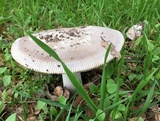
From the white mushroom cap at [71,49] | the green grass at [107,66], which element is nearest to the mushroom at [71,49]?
the white mushroom cap at [71,49]

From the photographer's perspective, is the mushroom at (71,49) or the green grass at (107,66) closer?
the mushroom at (71,49)

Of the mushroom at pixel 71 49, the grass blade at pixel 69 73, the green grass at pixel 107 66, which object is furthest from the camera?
the green grass at pixel 107 66

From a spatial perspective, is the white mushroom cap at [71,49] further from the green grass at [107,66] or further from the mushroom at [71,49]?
the green grass at [107,66]

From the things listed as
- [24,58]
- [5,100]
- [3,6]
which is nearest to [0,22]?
[3,6]

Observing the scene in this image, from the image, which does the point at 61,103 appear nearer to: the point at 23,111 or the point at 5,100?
the point at 23,111

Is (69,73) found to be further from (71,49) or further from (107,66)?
(107,66)

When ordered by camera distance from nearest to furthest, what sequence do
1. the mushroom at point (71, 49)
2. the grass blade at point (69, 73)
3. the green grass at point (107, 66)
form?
the grass blade at point (69, 73)
the mushroom at point (71, 49)
the green grass at point (107, 66)
